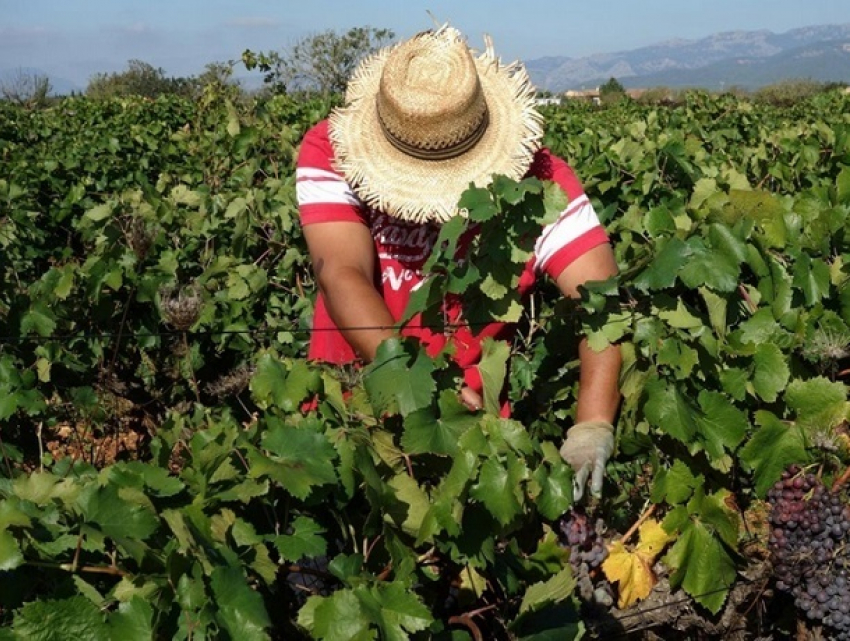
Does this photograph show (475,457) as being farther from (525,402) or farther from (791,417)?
(525,402)

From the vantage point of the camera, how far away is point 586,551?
86.8 inches

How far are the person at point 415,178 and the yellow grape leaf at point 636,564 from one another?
13.9 inches

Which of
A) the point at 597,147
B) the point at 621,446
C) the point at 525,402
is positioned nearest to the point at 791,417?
the point at 621,446

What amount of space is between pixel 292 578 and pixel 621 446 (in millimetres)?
924

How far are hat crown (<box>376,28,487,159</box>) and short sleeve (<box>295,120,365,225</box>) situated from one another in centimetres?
21

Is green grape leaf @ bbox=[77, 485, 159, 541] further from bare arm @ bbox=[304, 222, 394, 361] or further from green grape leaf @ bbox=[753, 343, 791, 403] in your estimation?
green grape leaf @ bbox=[753, 343, 791, 403]

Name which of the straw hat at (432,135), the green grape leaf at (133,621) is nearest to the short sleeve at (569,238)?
the straw hat at (432,135)

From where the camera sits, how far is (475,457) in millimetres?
1758

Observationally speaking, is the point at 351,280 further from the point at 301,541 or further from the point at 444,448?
the point at 301,541

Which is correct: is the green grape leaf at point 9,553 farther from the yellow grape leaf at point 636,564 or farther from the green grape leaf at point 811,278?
the green grape leaf at point 811,278

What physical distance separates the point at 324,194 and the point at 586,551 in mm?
1277

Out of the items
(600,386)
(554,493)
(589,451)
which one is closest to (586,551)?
(589,451)

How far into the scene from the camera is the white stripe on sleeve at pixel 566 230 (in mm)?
2812

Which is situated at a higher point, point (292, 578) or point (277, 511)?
point (277, 511)
